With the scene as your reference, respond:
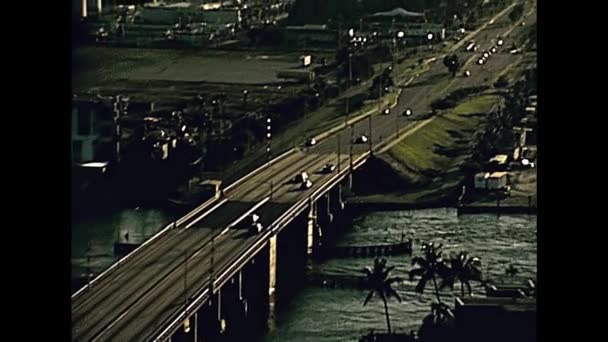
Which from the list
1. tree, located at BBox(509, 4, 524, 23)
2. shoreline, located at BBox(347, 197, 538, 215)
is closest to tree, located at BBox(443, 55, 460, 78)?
tree, located at BBox(509, 4, 524, 23)

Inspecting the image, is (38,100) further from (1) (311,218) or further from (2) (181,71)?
(1) (311,218)

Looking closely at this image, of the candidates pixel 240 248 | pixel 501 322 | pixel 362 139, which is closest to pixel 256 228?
pixel 240 248

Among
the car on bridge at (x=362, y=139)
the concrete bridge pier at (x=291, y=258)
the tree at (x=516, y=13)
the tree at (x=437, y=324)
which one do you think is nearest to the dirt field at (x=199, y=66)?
the car on bridge at (x=362, y=139)

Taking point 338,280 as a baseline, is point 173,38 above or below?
above

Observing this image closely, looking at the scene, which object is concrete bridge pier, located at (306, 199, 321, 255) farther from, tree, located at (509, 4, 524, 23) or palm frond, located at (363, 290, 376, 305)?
tree, located at (509, 4, 524, 23)

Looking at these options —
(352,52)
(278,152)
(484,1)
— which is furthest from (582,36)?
(278,152)

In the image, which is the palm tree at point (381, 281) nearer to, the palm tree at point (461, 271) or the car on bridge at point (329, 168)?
the palm tree at point (461, 271)

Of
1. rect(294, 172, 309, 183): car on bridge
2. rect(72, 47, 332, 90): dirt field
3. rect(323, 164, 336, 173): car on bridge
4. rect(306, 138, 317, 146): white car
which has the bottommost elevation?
rect(294, 172, 309, 183): car on bridge
